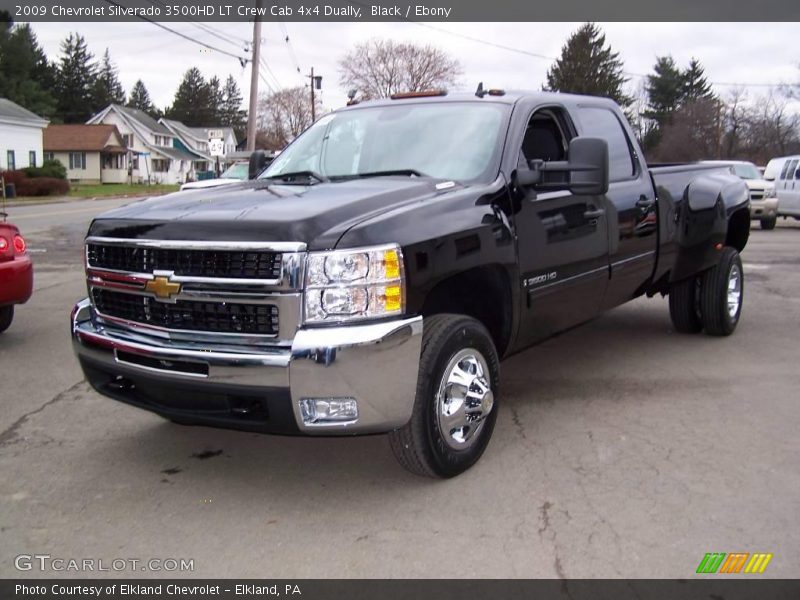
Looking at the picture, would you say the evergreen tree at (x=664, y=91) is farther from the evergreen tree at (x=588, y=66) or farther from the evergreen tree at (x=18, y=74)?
the evergreen tree at (x=18, y=74)

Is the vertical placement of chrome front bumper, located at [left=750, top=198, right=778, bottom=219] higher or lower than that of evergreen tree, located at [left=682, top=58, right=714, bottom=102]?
lower

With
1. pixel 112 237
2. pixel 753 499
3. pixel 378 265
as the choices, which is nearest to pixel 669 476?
pixel 753 499

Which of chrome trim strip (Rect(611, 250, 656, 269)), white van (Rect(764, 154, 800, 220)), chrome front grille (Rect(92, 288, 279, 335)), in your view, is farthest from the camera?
white van (Rect(764, 154, 800, 220))

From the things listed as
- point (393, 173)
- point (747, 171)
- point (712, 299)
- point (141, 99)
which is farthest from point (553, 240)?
point (141, 99)

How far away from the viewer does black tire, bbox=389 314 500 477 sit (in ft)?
11.8

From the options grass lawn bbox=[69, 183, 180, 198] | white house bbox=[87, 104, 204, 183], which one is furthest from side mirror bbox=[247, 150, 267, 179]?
white house bbox=[87, 104, 204, 183]

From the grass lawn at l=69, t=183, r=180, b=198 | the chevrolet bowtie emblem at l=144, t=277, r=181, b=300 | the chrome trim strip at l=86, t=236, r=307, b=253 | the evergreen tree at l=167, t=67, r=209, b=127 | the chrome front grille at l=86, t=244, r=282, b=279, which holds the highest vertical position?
the evergreen tree at l=167, t=67, r=209, b=127

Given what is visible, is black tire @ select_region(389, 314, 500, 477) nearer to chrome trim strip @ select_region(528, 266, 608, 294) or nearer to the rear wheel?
chrome trim strip @ select_region(528, 266, 608, 294)

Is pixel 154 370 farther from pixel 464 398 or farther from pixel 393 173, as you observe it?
pixel 393 173

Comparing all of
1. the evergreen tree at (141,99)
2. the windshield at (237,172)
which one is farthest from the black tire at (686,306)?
the evergreen tree at (141,99)

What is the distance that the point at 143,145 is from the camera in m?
79.3

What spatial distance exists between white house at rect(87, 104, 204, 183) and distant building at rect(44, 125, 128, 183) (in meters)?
3.77

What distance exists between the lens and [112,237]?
3.86 metres

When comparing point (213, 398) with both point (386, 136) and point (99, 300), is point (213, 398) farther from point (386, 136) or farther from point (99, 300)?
point (386, 136)
